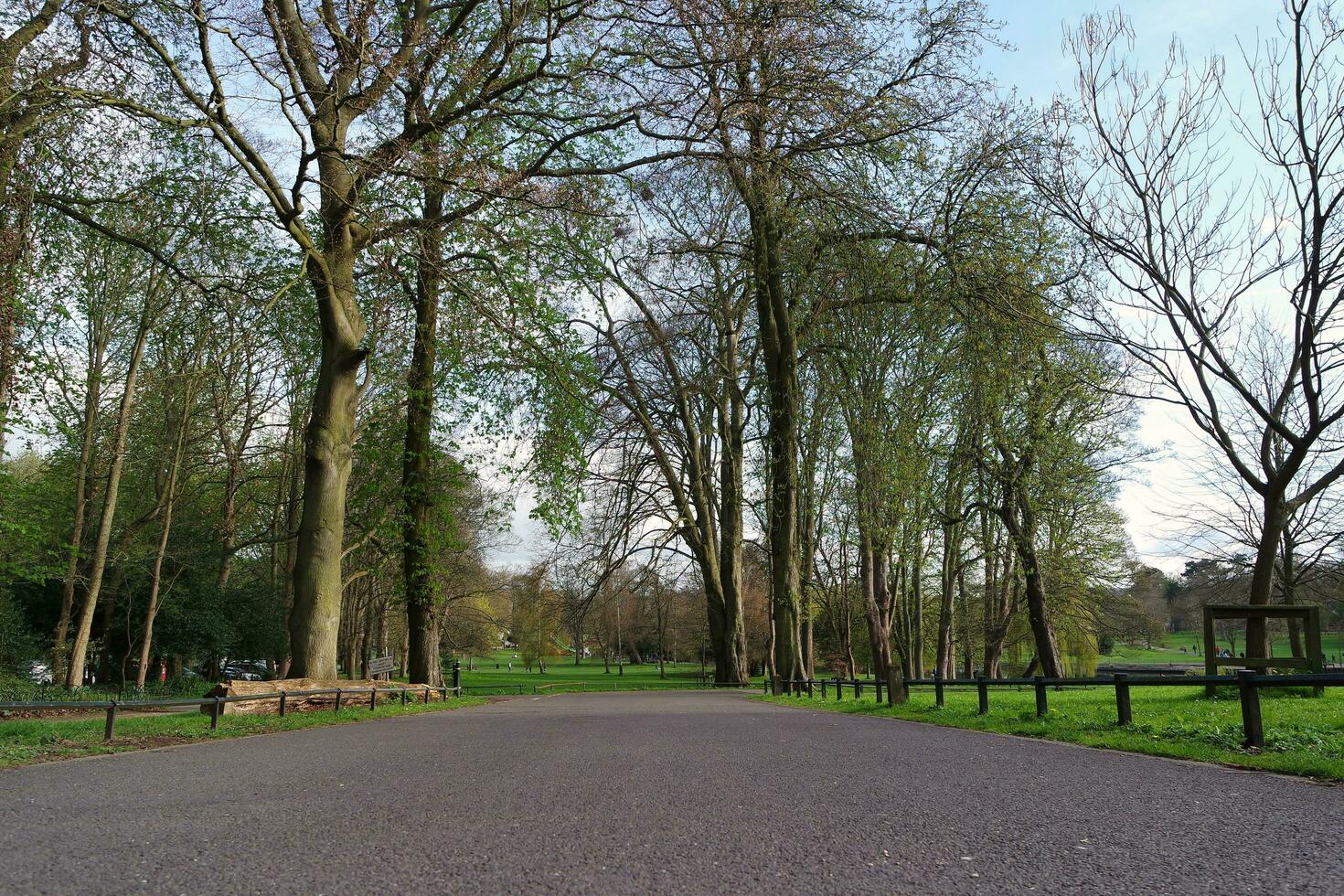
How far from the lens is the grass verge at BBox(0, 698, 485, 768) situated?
8141 mm

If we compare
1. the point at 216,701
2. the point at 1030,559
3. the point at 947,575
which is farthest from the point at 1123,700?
the point at 947,575

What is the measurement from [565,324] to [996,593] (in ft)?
90.5

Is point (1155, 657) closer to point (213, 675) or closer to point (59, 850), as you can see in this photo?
point (213, 675)

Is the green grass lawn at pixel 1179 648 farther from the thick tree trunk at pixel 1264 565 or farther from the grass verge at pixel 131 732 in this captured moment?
the grass verge at pixel 131 732

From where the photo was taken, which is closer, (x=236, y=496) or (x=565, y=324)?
(x=565, y=324)

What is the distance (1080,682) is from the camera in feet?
29.8

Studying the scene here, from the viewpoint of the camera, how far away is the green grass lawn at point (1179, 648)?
5747 cm

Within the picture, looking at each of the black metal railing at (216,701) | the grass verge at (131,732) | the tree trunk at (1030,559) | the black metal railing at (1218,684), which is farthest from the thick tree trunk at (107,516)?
the tree trunk at (1030,559)

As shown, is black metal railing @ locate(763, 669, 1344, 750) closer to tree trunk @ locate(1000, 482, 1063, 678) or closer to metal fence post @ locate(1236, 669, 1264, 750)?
metal fence post @ locate(1236, 669, 1264, 750)

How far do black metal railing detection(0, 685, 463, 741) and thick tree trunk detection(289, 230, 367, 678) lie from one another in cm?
78

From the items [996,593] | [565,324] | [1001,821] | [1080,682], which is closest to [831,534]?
[996,593]

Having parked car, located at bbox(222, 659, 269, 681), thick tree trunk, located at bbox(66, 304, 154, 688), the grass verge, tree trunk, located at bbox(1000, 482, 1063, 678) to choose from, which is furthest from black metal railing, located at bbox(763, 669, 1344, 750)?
parked car, located at bbox(222, 659, 269, 681)

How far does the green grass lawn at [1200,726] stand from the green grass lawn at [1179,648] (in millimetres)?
40283

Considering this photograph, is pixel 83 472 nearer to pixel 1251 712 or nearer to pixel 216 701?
pixel 216 701
